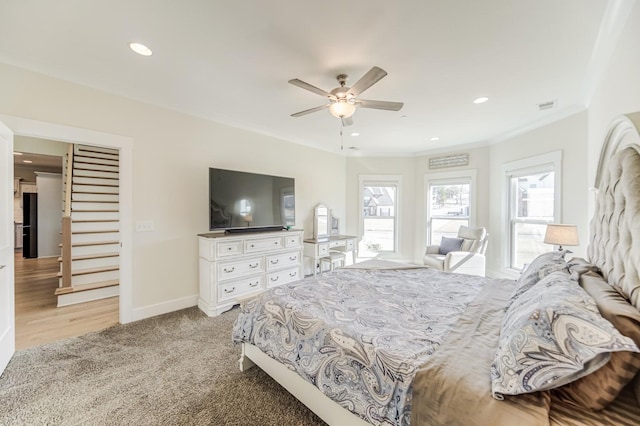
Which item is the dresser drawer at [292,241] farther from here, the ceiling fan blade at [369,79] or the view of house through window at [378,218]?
the ceiling fan blade at [369,79]

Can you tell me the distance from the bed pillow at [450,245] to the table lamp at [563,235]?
1.70 metres

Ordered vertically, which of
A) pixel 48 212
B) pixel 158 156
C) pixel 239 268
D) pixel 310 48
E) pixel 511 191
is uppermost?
pixel 310 48

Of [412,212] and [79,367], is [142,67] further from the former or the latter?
[412,212]

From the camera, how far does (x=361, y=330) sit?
144cm

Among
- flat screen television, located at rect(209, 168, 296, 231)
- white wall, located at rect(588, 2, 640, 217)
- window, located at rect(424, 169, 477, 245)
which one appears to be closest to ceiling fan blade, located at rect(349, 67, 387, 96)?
white wall, located at rect(588, 2, 640, 217)

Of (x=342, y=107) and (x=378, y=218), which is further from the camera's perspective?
(x=378, y=218)

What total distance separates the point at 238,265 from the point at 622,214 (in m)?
3.45

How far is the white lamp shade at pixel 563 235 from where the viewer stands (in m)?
2.78

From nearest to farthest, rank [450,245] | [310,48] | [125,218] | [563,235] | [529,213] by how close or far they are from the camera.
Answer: [310,48] → [563,235] → [125,218] → [529,213] → [450,245]

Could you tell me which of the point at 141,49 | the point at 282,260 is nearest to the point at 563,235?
the point at 282,260

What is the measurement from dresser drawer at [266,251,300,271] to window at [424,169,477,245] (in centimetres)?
311

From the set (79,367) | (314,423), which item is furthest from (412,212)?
(79,367)

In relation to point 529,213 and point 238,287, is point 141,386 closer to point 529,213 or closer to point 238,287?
point 238,287

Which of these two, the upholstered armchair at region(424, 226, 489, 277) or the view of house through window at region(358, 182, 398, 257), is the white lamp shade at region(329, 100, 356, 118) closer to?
the upholstered armchair at region(424, 226, 489, 277)
